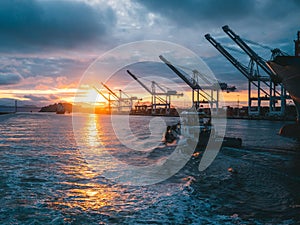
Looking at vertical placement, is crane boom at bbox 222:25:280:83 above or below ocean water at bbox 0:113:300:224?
above

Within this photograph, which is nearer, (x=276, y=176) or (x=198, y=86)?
(x=276, y=176)

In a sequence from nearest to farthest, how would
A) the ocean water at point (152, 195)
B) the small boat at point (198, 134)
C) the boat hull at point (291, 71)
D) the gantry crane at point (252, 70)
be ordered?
the ocean water at point (152, 195)
the small boat at point (198, 134)
the boat hull at point (291, 71)
the gantry crane at point (252, 70)

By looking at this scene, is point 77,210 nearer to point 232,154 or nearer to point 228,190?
point 228,190

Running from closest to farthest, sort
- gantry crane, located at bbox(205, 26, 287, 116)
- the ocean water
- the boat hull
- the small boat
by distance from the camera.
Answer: the ocean water
the small boat
the boat hull
gantry crane, located at bbox(205, 26, 287, 116)

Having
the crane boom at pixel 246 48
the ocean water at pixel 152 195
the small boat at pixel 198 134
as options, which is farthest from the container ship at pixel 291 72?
the crane boom at pixel 246 48

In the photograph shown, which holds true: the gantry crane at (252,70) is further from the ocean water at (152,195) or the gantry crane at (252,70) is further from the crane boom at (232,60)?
the ocean water at (152,195)

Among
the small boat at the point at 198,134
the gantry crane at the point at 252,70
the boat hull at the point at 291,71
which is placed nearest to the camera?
the small boat at the point at 198,134

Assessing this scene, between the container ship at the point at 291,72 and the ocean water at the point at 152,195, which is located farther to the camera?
the container ship at the point at 291,72

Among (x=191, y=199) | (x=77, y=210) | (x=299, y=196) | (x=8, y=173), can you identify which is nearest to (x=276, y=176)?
(x=299, y=196)

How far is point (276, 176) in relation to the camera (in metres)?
15.1

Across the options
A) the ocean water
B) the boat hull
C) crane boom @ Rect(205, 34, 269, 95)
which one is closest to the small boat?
the ocean water

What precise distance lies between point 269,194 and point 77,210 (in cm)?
795

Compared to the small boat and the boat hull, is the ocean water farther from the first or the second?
the boat hull

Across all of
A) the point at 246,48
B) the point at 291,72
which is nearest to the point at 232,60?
the point at 246,48
